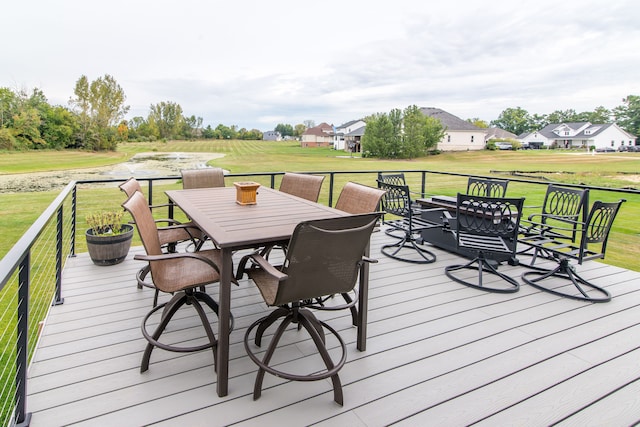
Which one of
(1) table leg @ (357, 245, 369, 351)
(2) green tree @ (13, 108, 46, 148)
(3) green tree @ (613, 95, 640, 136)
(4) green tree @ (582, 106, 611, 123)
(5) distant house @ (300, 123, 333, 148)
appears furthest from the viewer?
(5) distant house @ (300, 123, 333, 148)

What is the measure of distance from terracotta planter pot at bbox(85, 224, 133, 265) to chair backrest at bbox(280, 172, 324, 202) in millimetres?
1725

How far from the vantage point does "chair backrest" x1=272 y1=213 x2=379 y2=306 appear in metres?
1.53

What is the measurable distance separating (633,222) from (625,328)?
8.77 metres

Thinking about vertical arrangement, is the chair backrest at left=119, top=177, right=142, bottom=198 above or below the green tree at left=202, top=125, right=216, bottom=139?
below

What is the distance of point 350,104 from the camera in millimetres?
40188

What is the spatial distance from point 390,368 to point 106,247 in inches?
117

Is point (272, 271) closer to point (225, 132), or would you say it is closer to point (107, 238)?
point (107, 238)

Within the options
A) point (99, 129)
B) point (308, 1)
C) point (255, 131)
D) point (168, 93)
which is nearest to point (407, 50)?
point (308, 1)

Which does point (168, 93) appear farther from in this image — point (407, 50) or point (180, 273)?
point (180, 273)

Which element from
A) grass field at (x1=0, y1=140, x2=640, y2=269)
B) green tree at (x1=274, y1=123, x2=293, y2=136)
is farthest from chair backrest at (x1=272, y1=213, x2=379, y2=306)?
green tree at (x1=274, y1=123, x2=293, y2=136)

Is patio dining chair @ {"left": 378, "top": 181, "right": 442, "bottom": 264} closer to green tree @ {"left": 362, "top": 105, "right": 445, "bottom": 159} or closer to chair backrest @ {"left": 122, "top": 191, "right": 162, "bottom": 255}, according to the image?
chair backrest @ {"left": 122, "top": 191, "right": 162, "bottom": 255}

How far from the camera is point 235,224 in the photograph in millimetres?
2117

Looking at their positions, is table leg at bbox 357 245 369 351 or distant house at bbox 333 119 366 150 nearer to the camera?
table leg at bbox 357 245 369 351

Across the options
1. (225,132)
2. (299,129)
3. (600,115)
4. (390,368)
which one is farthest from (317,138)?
(390,368)
